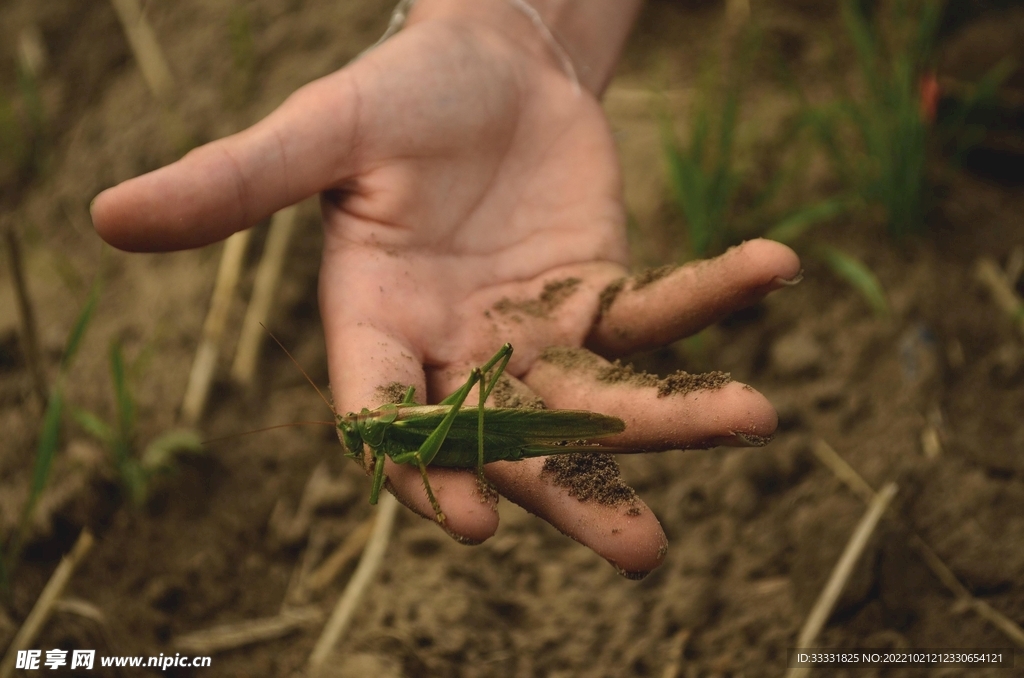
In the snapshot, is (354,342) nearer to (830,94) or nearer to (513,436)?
(513,436)

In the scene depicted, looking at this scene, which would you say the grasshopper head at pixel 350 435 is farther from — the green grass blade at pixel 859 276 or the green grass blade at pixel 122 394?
the green grass blade at pixel 859 276

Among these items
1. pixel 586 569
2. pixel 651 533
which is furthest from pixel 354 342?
pixel 586 569

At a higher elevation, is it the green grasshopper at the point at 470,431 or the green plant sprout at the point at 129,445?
the green grasshopper at the point at 470,431

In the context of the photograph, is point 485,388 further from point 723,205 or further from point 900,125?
point 900,125

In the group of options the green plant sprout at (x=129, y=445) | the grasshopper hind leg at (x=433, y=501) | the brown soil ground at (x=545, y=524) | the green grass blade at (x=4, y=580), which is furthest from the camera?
the green plant sprout at (x=129, y=445)

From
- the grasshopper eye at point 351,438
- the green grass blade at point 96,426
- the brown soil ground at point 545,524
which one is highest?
the grasshopper eye at point 351,438

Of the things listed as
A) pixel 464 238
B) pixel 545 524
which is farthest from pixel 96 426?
pixel 545 524

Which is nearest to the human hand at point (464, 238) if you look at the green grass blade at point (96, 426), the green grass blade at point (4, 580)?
the green grass blade at point (96, 426)
